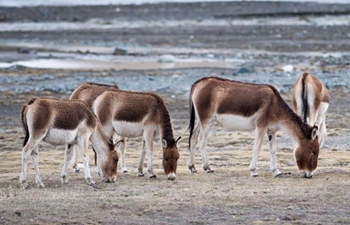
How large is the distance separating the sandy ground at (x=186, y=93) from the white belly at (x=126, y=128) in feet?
2.64

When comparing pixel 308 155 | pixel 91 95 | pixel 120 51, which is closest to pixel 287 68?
pixel 120 51

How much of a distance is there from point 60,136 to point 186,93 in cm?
1287

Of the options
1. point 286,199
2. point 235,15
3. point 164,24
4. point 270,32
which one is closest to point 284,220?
point 286,199

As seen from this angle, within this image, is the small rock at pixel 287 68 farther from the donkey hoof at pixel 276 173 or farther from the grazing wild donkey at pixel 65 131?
the grazing wild donkey at pixel 65 131

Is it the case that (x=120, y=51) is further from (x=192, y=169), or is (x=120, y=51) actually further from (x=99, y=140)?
(x=99, y=140)

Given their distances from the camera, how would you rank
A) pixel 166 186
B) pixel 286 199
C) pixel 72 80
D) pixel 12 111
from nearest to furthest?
pixel 286 199, pixel 166 186, pixel 12 111, pixel 72 80

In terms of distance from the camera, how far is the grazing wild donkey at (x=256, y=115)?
53.8 feet

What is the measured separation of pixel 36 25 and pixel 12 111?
30420mm

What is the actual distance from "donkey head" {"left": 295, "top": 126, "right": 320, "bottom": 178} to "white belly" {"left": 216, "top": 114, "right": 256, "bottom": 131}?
3.03ft

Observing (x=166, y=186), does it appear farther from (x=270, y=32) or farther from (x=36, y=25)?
(x=36, y=25)

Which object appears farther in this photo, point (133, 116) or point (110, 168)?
point (133, 116)

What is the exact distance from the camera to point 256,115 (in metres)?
16.6

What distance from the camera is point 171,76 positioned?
31.1 metres

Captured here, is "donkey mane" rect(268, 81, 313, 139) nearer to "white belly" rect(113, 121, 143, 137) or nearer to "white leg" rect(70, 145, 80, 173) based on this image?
"white belly" rect(113, 121, 143, 137)
